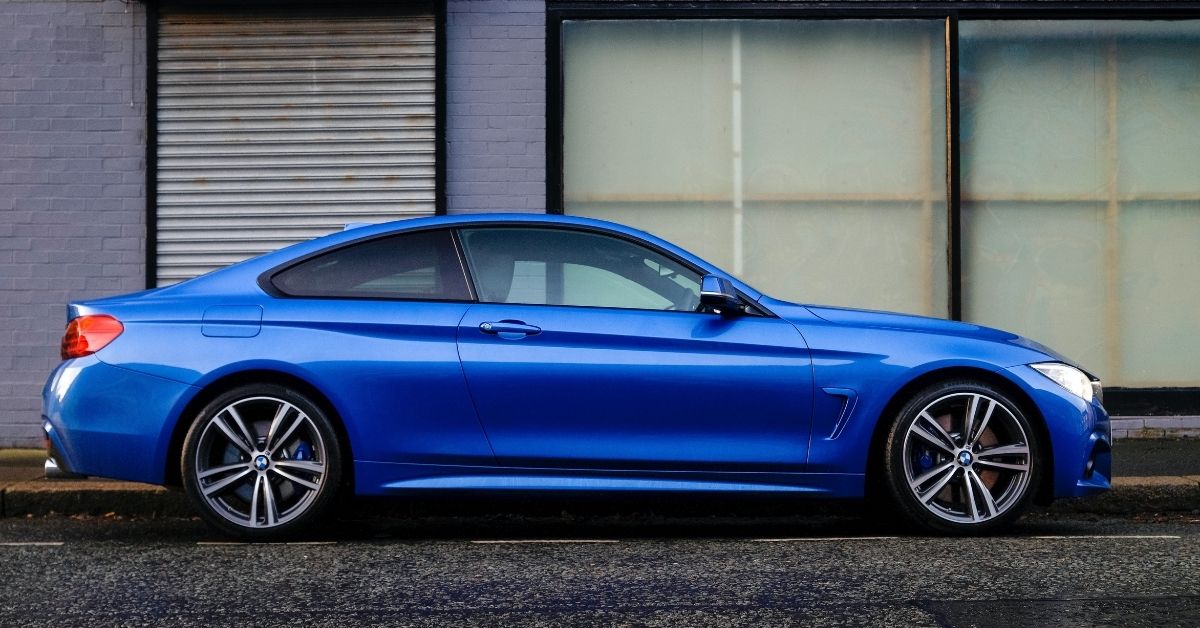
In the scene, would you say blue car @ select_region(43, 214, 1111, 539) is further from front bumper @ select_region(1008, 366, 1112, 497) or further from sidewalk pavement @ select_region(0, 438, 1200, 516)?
sidewalk pavement @ select_region(0, 438, 1200, 516)

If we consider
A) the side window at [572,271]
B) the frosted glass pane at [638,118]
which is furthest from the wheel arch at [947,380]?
the frosted glass pane at [638,118]

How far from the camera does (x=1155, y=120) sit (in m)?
10.4

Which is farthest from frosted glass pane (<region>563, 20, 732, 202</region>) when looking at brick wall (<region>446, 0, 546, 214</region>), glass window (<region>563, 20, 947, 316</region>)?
brick wall (<region>446, 0, 546, 214</region>)

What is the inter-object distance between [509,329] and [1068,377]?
243 cm

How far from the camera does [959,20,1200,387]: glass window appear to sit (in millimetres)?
10398

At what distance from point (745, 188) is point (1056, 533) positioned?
14.7 ft

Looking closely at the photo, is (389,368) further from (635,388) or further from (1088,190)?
(1088,190)

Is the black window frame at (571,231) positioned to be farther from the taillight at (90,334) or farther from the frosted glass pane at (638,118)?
the frosted glass pane at (638,118)

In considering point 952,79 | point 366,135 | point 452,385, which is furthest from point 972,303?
point 452,385

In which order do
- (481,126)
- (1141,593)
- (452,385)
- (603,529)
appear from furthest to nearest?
(481,126), (603,529), (452,385), (1141,593)

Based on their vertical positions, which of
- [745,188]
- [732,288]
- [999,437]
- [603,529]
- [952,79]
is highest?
[952,79]

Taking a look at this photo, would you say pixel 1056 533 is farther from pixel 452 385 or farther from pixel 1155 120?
pixel 1155 120

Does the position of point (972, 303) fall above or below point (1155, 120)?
below

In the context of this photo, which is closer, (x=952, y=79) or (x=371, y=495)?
(x=371, y=495)
